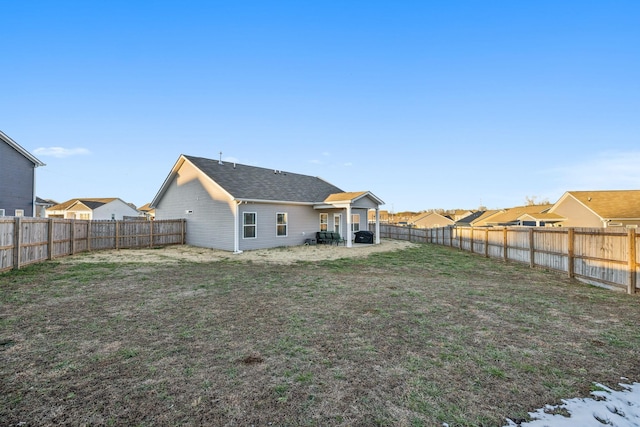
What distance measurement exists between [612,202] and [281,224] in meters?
31.2

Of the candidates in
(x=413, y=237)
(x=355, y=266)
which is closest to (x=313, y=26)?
(x=355, y=266)

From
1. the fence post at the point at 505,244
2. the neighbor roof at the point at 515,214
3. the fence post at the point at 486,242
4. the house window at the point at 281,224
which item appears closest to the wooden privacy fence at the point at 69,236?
the house window at the point at 281,224

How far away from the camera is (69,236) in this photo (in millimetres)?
13953

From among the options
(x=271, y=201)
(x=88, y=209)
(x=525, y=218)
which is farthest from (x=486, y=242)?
(x=88, y=209)

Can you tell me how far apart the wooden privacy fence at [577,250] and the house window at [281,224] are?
11414 millimetres

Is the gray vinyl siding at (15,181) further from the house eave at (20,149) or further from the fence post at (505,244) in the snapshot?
the fence post at (505,244)

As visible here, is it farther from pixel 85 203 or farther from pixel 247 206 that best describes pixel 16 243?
pixel 85 203

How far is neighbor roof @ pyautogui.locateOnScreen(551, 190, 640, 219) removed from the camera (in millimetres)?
25370

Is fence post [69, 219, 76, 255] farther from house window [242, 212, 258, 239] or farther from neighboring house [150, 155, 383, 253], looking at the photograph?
house window [242, 212, 258, 239]

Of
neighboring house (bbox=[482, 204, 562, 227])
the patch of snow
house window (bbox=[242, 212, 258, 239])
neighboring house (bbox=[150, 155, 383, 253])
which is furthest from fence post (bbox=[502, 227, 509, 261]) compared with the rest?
neighboring house (bbox=[482, 204, 562, 227])

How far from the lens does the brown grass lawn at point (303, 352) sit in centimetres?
281

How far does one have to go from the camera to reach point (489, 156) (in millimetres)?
23641

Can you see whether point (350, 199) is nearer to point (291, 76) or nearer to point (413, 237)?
point (291, 76)

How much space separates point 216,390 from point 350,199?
16414mm
